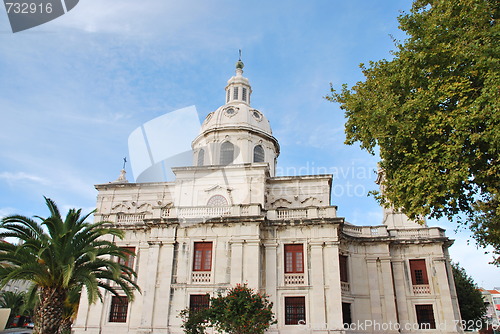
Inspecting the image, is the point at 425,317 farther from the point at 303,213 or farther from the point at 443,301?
the point at 303,213

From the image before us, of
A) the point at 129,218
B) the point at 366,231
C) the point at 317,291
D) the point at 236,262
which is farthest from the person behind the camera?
the point at 366,231

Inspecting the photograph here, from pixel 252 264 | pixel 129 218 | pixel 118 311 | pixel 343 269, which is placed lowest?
pixel 118 311

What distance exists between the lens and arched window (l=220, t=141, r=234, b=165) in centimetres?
3394

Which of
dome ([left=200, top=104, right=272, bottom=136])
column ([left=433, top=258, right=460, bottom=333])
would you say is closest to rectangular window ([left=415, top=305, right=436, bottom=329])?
column ([left=433, top=258, right=460, bottom=333])

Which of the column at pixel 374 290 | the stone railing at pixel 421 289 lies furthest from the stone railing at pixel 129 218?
the stone railing at pixel 421 289

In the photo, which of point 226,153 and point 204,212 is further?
point 226,153

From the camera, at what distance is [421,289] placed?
27.8 meters

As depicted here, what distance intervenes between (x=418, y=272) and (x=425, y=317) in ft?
10.0

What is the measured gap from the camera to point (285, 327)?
22.5 meters

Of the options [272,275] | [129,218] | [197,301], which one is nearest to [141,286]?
[197,301]

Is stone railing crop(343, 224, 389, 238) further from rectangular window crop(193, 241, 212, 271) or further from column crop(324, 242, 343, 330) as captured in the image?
rectangular window crop(193, 241, 212, 271)

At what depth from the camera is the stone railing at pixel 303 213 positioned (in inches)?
974

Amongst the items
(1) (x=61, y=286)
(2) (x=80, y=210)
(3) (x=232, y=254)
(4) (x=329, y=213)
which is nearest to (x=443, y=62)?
(4) (x=329, y=213)

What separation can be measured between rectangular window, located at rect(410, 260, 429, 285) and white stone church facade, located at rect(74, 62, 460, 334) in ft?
0.23
